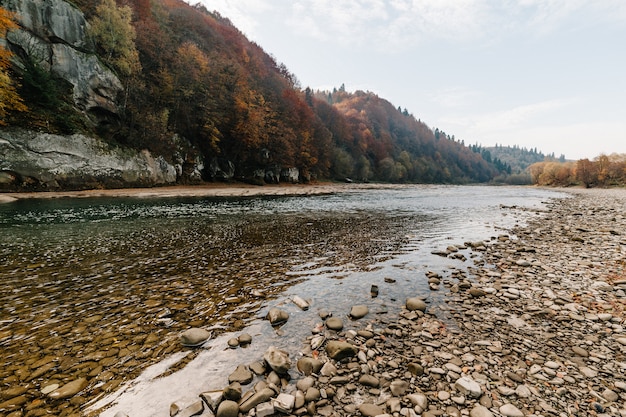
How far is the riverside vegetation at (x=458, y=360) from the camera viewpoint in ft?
12.3

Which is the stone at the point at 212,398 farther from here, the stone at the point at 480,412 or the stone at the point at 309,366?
the stone at the point at 480,412

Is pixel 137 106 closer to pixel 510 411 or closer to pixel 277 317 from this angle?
pixel 277 317

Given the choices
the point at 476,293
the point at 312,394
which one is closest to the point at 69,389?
the point at 312,394

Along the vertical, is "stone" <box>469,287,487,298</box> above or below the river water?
above

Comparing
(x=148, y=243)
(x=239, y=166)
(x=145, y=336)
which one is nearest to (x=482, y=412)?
(x=145, y=336)

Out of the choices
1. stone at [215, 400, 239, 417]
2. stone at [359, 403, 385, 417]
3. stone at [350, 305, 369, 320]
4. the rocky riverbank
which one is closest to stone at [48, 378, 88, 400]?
the rocky riverbank

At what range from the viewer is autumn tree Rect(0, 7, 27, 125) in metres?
29.4

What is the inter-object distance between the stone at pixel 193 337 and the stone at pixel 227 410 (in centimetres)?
205

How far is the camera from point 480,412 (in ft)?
11.5

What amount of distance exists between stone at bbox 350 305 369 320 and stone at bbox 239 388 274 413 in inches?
116

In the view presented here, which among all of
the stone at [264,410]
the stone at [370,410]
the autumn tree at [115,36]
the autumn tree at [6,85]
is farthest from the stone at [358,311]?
the autumn tree at [115,36]

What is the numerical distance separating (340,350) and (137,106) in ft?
190

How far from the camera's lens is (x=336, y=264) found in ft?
34.9

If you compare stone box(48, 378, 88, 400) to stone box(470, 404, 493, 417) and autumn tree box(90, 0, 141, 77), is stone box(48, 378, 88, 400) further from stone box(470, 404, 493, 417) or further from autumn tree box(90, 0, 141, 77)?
autumn tree box(90, 0, 141, 77)
